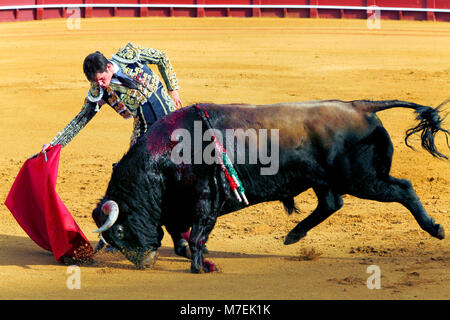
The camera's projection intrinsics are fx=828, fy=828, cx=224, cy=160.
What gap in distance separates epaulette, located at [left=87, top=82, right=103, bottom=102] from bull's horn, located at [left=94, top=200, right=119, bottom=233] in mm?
596

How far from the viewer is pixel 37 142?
25.1ft

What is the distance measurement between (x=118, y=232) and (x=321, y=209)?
108 cm

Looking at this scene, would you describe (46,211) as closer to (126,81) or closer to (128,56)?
(126,81)

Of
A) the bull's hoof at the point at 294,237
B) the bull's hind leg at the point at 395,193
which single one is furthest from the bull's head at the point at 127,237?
the bull's hind leg at the point at 395,193

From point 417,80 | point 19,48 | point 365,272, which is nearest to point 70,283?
point 365,272

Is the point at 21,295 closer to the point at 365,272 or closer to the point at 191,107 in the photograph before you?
the point at 191,107

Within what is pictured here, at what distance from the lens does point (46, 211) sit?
4.36 meters

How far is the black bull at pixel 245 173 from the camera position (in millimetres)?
4070

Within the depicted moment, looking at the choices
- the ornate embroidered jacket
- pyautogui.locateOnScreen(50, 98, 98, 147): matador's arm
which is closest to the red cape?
pyautogui.locateOnScreen(50, 98, 98, 147): matador's arm

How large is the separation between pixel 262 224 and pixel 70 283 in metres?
1.68

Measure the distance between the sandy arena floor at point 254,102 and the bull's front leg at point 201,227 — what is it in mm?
91

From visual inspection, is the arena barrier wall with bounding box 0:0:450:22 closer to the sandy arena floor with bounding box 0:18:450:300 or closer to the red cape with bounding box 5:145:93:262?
the sandy arena floor with bounding box 0:18:450:300

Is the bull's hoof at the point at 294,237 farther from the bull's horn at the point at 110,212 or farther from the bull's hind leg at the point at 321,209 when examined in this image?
the bull's horn at the point at 110,212

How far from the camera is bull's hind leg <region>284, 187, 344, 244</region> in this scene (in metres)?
4.30
